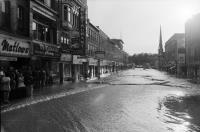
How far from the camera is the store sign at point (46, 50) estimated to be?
22788 mm

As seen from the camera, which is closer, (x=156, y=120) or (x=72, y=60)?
(x=156, y=120)

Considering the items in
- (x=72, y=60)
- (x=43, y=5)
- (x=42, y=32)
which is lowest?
(x=72, y=60)

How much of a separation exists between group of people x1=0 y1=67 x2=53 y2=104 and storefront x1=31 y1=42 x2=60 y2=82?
1297 mm

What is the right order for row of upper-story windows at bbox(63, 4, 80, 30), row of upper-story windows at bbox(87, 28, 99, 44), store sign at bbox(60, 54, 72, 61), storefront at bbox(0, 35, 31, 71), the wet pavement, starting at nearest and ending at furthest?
1. the wet pavement
2. storefront at bbox(0, 35, 31, 71)
3. store sign at bbox(60, 54, 72, 61)
4. row of upper-story windows at bbox(63, 4, 80, 30)
5. row of upper-story windows at bbox(87, 28, 99, 44)

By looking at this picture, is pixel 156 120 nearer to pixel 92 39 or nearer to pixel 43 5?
pixel 43 5

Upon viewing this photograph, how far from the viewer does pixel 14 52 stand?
19266mm

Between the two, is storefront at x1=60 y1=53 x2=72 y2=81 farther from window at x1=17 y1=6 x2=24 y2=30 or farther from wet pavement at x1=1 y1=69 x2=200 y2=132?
wet pavement at x1=1 y1=69 x2=200 y2=132

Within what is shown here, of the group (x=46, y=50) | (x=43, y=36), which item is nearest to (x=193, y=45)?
(x=43, y=36)

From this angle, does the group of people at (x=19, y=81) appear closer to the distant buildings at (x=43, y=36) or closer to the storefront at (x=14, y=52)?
the storefront at (x=14, y=52)

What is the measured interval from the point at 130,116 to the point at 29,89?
7.88 m

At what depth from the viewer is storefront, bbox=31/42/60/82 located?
2298 cm

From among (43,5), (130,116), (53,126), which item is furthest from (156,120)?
(43,5)

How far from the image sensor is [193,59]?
195ft

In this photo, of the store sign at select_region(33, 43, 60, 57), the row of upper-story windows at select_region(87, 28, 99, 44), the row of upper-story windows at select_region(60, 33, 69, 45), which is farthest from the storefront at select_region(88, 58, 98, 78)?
the store sign at select_region(33, 43, 60, 57)
